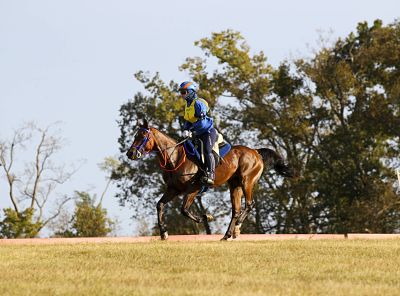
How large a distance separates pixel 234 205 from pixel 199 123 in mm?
2737

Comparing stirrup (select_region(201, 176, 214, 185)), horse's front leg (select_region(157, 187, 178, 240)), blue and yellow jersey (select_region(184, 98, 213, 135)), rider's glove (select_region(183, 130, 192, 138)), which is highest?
blue and yellow jersey (select_region(184, 98, 213, 135))

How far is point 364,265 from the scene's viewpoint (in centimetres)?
1505

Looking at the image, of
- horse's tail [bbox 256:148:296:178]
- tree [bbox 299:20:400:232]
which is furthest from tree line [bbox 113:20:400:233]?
horse's tail [bbox 256:148:296:178]

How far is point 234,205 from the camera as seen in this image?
20.9 meters

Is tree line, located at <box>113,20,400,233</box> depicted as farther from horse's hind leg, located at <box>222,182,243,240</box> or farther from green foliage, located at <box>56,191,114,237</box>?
horse's hind leg, located at <box>222,182,243,240</box>

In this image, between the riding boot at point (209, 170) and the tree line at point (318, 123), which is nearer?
the riding boot at point (209, 170)

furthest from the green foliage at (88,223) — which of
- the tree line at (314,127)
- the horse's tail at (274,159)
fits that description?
the horse's tail at (274,159)

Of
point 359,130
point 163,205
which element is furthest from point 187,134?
point 359,130

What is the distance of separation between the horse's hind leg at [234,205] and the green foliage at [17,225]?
84.8 feet

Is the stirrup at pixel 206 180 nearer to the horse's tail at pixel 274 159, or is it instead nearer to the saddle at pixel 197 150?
the saddle at pixel 197 150

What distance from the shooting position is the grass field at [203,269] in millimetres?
12359

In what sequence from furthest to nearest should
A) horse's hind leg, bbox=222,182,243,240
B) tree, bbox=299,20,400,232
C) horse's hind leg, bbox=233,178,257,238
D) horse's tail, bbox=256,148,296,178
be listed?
tree, bbox=299,20,400,232
horse's tail, bbox=256,148,296,178
horse's hind leg, bbox=233,178,257,238
horse's hind leg, bbox=222,182,243,240

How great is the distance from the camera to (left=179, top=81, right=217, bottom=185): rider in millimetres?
18953

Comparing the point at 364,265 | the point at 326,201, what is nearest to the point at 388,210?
the point at 326,201
